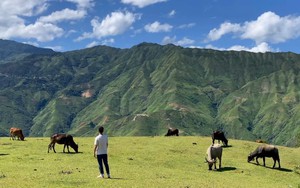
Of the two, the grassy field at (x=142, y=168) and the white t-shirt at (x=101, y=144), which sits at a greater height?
the white t-shirt at (x=101, y=144)

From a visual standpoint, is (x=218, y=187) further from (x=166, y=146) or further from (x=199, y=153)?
(x=166, y=146)

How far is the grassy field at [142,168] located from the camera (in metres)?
31.6

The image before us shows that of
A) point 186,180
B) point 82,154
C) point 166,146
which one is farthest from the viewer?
point 166,146

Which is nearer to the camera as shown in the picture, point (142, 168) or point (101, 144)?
point (101, 144)

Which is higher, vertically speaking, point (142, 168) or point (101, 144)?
point (101, 144)

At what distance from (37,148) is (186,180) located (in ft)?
92.8

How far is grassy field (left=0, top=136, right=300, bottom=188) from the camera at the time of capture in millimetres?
31641

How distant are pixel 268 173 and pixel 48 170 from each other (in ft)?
80.5

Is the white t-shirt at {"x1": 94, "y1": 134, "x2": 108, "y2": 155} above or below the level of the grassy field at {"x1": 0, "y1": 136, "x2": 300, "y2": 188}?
above

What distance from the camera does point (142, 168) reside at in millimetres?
41438

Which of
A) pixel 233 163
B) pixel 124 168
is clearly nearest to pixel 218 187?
pixel 124 168

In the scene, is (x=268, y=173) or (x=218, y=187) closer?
(x=218, y=187)

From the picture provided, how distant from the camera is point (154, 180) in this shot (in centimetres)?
3378

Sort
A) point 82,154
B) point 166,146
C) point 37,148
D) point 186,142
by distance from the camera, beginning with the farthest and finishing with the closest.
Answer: point 186,142
point 166,146
point 37,148
point 82,154
